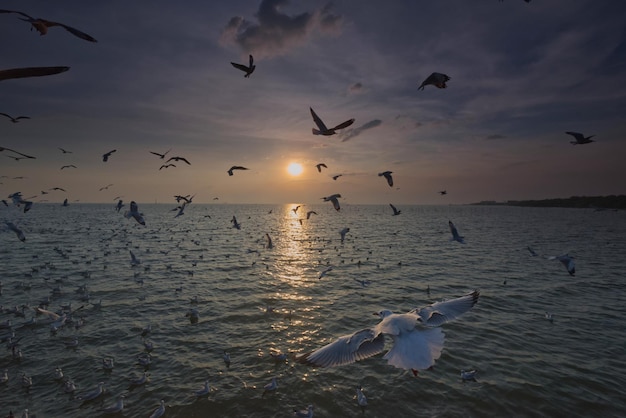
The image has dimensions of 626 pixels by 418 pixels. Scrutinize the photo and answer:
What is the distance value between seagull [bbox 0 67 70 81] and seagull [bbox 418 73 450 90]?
8.15 m

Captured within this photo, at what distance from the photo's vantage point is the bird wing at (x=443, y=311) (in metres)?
6.78

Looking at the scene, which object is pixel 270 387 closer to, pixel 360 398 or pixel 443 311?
pixel 360 398

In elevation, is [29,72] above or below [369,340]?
above

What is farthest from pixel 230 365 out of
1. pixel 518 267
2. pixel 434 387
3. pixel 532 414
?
pixel 518 267

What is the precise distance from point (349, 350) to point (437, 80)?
23.7 ft

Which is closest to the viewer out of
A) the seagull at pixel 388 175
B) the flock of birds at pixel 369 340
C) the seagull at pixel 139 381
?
the flock of birds at pixel 369 340

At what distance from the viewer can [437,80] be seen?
8117 mm

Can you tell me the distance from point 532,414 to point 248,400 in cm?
755

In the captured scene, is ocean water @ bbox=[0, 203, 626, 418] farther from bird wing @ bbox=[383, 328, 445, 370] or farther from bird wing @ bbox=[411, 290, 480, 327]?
bird wing @ bbox=[383, 328, 445, 370]

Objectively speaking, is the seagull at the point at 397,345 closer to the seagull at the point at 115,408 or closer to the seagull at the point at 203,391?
the seagull at the point at 203,391

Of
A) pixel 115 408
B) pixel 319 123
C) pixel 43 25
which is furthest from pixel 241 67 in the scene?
pixel 115 408

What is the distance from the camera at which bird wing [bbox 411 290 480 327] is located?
22.2 feet

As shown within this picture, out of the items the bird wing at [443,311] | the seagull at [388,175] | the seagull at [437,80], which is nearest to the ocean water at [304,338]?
the bird wing at [443,311]

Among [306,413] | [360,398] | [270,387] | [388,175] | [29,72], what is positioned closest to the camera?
[29,72]
